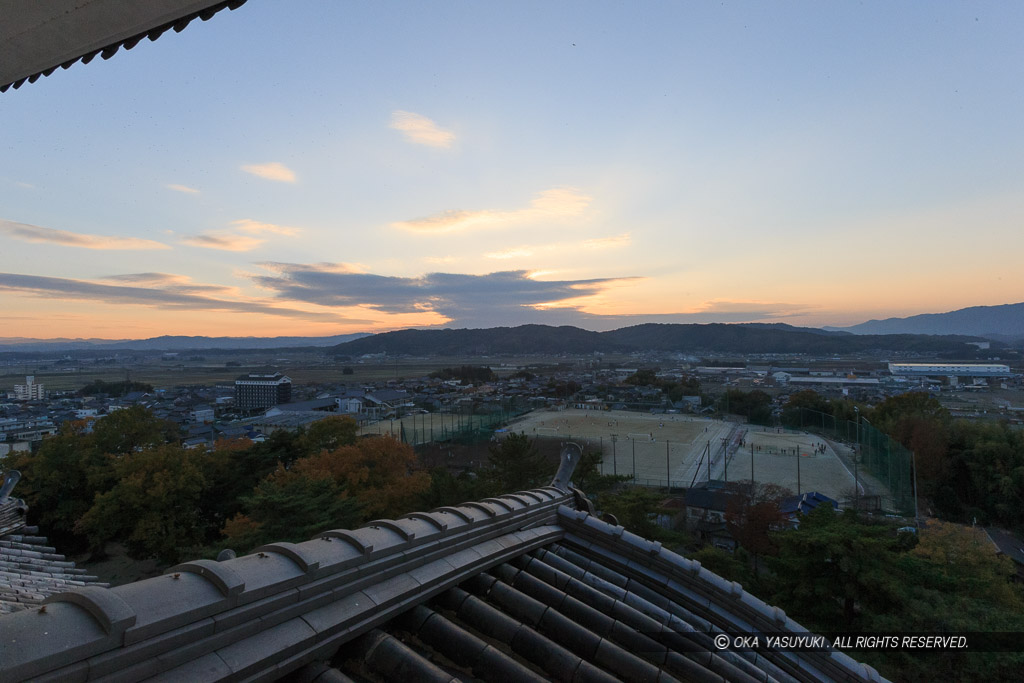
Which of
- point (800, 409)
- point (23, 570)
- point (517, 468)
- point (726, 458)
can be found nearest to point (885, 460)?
point (726, 458)

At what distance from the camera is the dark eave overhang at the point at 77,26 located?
212 cm

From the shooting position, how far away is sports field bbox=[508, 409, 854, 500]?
69.9 ft

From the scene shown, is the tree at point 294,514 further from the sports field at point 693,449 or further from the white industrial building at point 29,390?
the white industrial building at point 29,390

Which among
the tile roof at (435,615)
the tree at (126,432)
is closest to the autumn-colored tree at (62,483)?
the tree at (126,432)

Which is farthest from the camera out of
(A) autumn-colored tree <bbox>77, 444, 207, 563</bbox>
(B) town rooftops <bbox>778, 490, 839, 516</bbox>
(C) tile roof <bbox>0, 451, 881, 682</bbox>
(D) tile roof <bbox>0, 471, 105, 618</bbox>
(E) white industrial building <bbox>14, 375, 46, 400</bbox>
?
(E) white industrial building <bbox>14, 375, 46, 400</bbox>

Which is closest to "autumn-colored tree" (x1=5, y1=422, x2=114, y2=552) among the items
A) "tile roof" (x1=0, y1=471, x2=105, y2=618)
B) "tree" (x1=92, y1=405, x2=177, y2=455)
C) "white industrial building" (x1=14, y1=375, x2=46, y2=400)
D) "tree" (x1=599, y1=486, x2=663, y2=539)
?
"tree" (x1=92, y1=405, x2=177, y2=455)

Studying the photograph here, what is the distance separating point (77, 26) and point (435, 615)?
312 centimetres

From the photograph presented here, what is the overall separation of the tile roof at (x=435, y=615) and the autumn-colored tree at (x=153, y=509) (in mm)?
13309

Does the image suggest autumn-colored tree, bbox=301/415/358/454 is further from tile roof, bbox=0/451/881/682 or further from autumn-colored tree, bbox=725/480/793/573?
tile roof, bbox=0/451/881/682

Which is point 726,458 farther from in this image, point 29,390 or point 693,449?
point 29,390

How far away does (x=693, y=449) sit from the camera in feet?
92.5

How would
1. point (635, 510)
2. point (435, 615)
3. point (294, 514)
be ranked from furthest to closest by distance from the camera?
point (635, 510) → point (294, 514) → point (435, 615)

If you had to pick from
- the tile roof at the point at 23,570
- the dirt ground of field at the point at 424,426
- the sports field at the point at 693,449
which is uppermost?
the tile roof at the point at 23,570

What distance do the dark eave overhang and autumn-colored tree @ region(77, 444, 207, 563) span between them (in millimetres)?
13684
